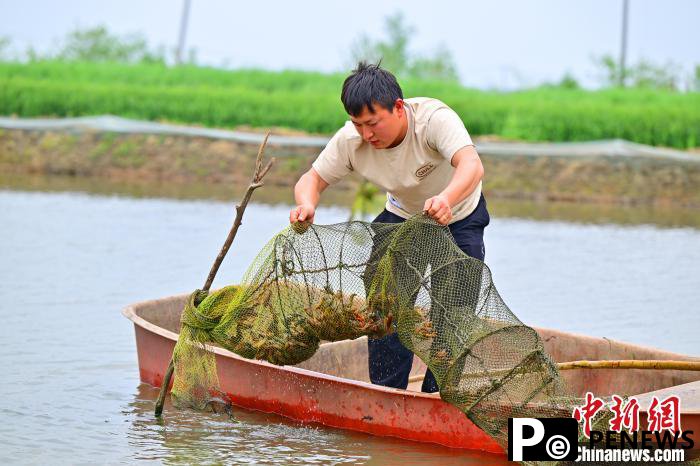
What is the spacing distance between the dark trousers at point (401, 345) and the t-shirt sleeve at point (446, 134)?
444 millimetres

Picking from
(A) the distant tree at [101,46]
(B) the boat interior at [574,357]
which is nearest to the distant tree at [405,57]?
(A) the distant tree at [101,46]

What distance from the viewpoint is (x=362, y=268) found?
19.7 feet

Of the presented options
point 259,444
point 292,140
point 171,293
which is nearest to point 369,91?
point 259,444

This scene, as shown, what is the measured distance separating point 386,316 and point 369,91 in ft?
3.30

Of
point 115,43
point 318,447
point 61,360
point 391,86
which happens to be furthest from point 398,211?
point 115,43

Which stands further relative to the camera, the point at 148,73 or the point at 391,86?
the point at 148,73

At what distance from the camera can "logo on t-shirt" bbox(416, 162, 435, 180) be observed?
5848 mm

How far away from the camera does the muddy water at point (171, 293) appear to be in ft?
20.3

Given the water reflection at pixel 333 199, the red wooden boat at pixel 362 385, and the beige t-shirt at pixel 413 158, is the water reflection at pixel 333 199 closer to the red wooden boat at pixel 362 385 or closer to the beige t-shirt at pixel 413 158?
the red wooden boat at pixel 362 385

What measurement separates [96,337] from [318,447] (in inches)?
113

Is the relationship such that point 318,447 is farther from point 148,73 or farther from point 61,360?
point 148,73

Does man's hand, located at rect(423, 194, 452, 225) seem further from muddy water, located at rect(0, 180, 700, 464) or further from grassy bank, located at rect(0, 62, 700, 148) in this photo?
grassy bank, located at rect(0, 62, 700, 148)

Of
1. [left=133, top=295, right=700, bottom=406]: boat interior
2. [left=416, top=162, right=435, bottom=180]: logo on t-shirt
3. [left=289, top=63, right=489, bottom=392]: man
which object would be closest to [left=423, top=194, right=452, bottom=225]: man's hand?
[left=289, top=63, right=489, bottom=392]: man

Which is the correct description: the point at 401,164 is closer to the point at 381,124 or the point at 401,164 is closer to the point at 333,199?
the point at 381,124
